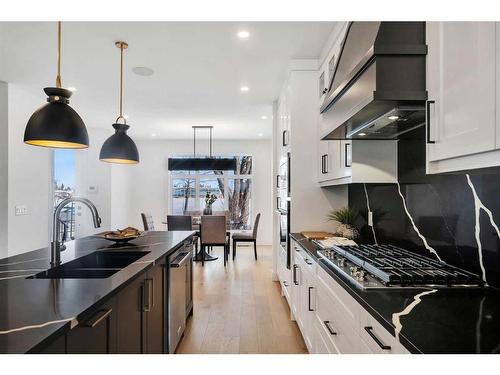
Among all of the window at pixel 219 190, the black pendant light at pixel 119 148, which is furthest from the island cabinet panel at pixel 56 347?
the window at pixel 219 190

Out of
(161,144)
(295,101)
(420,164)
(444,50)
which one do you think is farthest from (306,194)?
(161,144)

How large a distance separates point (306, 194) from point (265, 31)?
159cm

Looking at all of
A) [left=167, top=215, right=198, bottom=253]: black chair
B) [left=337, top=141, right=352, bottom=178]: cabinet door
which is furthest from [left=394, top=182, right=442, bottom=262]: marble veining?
[left=167, top=215, right=198, bottom=253]: black chair

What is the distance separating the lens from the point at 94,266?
2.20 metres

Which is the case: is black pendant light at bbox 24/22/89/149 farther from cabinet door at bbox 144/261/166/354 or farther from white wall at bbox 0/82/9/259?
white wall at bbox 0/82/9/259

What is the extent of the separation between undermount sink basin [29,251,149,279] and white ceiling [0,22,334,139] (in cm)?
185

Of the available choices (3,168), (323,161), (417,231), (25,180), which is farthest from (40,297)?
(25,180)

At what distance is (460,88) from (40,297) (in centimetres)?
171

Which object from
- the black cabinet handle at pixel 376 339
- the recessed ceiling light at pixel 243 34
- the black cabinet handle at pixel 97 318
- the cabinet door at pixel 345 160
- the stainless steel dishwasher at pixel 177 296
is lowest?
the stainless steel dishwasher at pixel 177 296

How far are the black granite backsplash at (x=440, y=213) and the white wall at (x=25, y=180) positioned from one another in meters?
4.40

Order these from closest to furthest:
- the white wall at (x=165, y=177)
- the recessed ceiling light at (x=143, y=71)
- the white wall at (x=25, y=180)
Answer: the recessed ceiling light at (x=143, y=71)
the white wall at (x=25, y=180)
the white wall at (x=165, y=177)

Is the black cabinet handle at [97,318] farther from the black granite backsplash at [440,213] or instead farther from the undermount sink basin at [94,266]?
the black granite backsplash at [440,213]

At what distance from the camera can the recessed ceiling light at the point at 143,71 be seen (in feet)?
11.6
